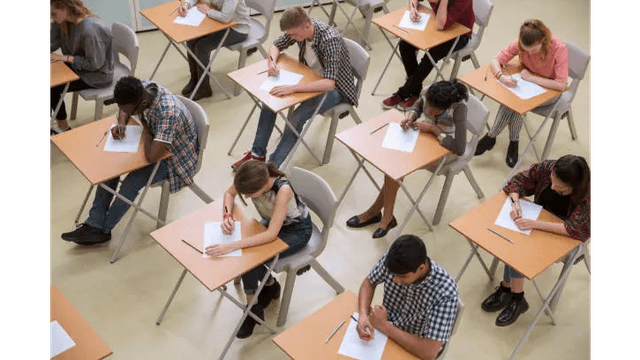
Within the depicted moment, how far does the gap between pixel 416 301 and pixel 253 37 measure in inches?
141

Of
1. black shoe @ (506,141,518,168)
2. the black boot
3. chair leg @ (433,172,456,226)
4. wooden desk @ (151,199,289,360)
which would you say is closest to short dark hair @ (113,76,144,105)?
wooden desk @ (151,199,289,360)

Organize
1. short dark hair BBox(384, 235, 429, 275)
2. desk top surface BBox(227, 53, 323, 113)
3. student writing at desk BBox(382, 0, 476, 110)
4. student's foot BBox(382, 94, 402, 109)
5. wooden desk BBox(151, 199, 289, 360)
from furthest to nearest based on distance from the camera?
student's foot BBox(382, 94, 402, 109) → student writing at desk BBox(382, 0, 476, 110) → desk top surface BBox(227, 53, 323, 113) → wooden desk BBox(151, 199, 289, 360) → short dark hair BBox(384, 235, 429, 275)

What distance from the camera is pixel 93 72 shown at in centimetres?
627

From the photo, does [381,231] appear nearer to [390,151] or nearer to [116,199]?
[390,151]

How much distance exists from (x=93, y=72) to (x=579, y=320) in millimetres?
3904

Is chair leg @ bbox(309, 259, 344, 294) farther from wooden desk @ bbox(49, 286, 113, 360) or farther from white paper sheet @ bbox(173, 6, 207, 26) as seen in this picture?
white paper sheet @ bbox(173, 6, 207, 26)

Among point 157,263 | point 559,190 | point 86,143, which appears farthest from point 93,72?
point 559,190

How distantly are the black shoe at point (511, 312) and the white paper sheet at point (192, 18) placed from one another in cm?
329

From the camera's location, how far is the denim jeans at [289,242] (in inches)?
188

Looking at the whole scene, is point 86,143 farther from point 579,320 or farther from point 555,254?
point 579,320

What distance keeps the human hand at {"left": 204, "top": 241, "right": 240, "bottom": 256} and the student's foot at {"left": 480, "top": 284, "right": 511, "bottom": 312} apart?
1721 millimetres

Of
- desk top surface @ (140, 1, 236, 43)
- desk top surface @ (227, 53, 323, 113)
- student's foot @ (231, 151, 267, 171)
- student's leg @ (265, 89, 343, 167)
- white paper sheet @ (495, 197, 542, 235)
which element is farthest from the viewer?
desk top surface @ (140, 1, 236, 43)

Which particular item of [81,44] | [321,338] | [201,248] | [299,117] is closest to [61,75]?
[81,44]

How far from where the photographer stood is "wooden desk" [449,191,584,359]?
4.46m
